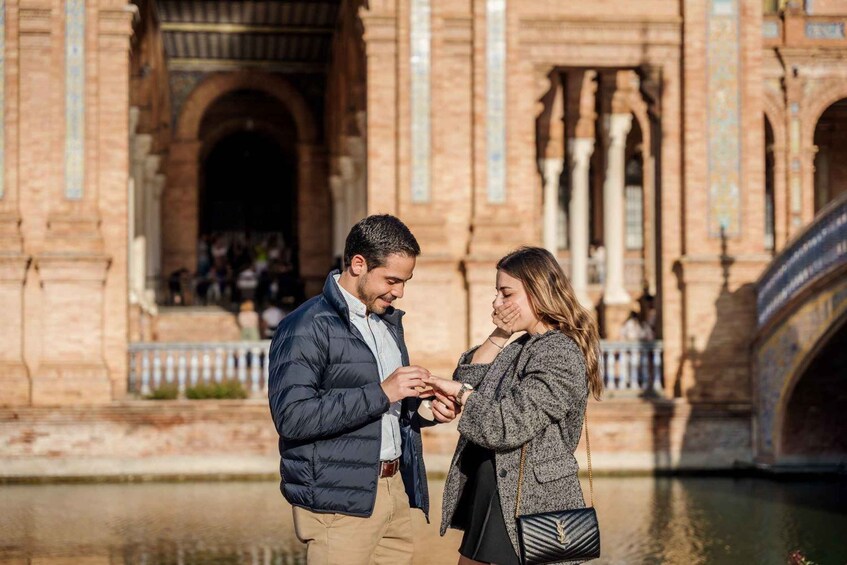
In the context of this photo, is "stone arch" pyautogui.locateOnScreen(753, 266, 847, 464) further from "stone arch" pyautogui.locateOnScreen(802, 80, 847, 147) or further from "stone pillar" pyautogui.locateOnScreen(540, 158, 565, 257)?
"stone arch" pyautogui.locateOnScreen(802, 80, 847, 147)

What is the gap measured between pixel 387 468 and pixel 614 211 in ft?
53.8

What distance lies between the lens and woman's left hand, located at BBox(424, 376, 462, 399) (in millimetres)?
4656

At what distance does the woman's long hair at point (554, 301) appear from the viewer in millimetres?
4730

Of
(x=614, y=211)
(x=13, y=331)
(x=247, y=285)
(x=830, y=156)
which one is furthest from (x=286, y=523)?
(x=830, y=156)

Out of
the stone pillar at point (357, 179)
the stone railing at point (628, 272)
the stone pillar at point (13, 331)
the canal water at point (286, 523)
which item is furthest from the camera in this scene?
the stone railing at point (628, 272)

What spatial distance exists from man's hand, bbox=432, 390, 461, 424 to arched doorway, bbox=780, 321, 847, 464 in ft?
38.8

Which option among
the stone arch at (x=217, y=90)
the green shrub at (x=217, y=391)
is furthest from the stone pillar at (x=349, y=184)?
the green shrub at (x=217, y=391)

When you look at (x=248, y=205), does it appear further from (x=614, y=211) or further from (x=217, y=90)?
(x=614, y=211)

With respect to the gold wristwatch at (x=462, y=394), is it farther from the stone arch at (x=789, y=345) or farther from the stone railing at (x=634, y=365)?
the stone railing at (x=634, y=365)

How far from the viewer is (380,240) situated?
4.87 meters

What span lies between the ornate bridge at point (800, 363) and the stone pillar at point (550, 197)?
26.9 feet

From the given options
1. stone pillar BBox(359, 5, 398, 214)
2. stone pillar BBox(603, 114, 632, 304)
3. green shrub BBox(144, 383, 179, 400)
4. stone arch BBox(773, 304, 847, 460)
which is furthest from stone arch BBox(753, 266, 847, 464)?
green shrub BBox(144, 383, 179, 400)

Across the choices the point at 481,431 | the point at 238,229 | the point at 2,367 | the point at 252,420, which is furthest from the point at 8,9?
the point at 238,229

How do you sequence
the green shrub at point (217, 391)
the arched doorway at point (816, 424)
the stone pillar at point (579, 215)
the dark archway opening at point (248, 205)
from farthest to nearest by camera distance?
the dark archway opening at point (248, 205) → the stone pillar at point (579, 215) → the arched doorway at point (816, 424) → the green shrub at point (217, 391)
